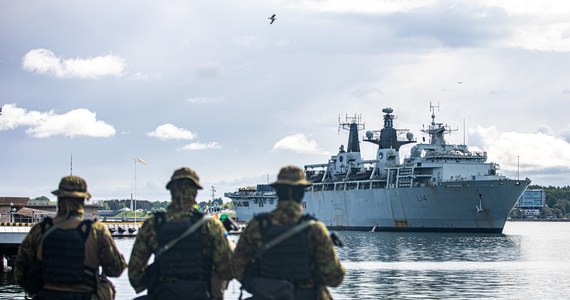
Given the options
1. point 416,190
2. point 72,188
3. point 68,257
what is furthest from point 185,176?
point 416,190

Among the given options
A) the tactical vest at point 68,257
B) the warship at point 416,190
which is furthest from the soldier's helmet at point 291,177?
the warship at point 416,190

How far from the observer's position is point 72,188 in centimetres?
972

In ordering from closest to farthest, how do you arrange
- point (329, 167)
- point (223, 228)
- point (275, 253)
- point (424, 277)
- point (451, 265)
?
1. point (275, 253)
2. point (223, 228)
3. point (424, 277)
4. point (451, 265)
5. point (329, 167)

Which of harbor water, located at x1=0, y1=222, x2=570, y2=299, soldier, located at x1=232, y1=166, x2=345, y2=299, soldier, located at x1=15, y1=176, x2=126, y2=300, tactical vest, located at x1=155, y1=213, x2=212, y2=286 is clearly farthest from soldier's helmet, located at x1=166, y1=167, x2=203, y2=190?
harbor water, located at x1=0, y1=222, x2=570, y2=299

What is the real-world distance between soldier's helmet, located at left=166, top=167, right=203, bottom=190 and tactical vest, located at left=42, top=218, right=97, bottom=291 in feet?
3.16

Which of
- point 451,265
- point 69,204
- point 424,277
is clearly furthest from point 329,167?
point 69,204

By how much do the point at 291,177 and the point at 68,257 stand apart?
2450mm

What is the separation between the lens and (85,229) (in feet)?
31.7

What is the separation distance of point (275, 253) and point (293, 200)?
550mm

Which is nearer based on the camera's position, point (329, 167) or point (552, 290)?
point (552, 290)

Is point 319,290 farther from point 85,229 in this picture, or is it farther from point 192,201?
point 85,229

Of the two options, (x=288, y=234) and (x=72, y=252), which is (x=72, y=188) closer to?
(x=72, y=252)

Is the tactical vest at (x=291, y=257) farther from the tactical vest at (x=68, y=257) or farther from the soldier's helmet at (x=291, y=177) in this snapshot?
the tactical vest at (x=68, y=257)

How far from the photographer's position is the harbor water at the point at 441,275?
116 ft
